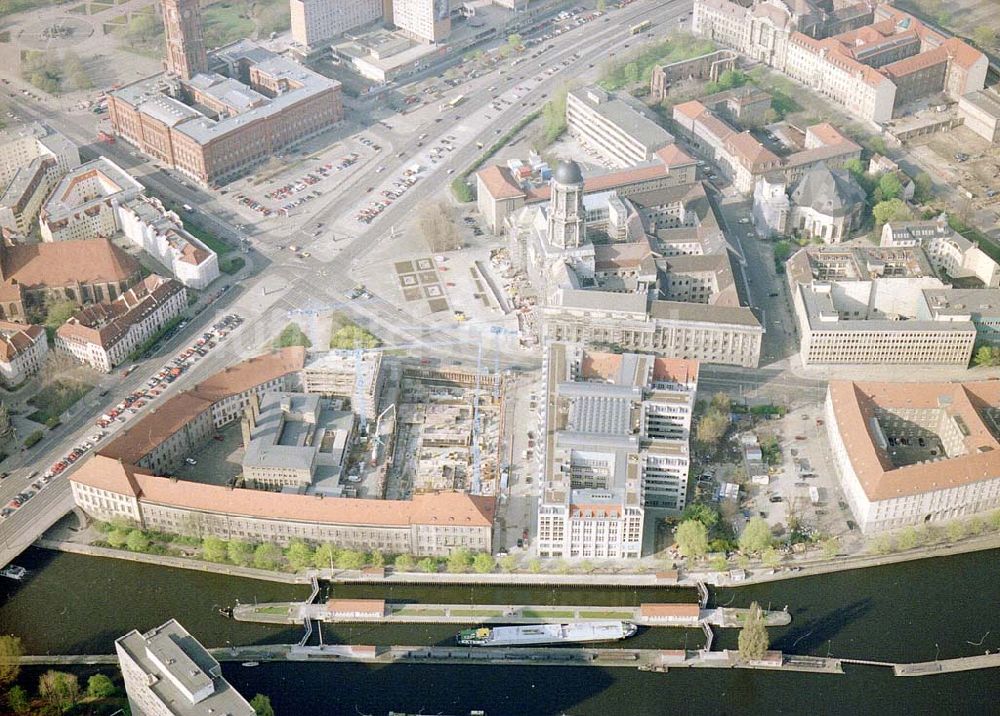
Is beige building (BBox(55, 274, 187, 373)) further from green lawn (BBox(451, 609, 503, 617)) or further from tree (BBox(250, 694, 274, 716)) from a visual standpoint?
green lawn (BBox(451, 609, 503, 617))

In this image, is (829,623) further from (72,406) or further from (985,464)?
(72,406)

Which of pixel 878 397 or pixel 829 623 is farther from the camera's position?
pixel 878 397

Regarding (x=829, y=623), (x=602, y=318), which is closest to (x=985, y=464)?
(x=829, y=623)

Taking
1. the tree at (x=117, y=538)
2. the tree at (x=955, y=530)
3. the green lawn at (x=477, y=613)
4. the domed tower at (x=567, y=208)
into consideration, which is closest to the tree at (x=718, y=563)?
the green lawn at (x=477, y=613)

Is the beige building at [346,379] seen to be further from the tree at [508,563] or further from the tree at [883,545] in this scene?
the tree at [883,545]

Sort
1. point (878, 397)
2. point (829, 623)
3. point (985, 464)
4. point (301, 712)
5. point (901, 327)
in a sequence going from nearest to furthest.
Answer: point (301, 712)
point (829, 623)
point (985, 464)
point (878, 397)
point (901, 327)

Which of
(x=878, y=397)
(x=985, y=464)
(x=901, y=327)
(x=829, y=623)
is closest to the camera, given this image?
→ (x=829, y=623)
